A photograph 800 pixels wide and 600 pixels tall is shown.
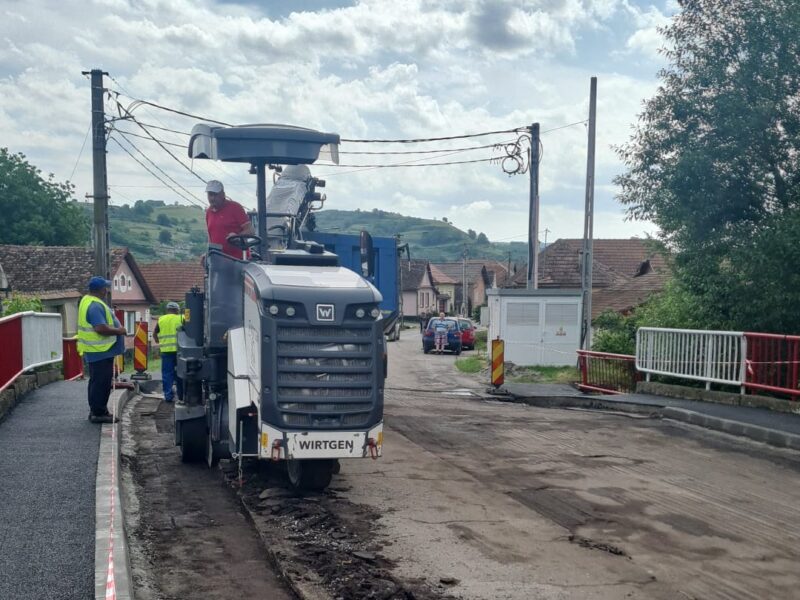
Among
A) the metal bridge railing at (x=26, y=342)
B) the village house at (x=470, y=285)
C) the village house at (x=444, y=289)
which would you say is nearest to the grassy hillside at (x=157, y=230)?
the village house at (x=444, y=289)

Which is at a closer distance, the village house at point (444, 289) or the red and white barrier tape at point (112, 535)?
the red and white barrier tape at point (112, 535)

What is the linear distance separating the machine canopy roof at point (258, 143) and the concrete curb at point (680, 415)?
7.20 meters

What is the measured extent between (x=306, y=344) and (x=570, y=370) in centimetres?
2085

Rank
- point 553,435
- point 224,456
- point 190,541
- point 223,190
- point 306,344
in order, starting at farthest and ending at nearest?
point 553,435
point 223,190
point 224,456
point 306,344
point 190,541

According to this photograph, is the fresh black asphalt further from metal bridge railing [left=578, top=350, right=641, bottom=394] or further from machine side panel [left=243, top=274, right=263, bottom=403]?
metal bridge railing [left=578, top=350, right=641, bottom=394]

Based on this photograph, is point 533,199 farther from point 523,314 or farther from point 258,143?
point 258,143

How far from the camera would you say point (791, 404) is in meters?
14.5

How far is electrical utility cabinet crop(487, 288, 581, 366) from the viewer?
29.5m

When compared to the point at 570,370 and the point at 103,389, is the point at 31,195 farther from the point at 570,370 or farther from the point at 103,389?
the point at 103,389

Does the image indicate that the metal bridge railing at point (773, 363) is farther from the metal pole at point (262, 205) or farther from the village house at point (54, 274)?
the village house at point (54, 274)

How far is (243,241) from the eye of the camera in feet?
31.6

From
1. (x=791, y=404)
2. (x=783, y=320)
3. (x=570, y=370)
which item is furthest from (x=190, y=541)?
(x=570, y=370)

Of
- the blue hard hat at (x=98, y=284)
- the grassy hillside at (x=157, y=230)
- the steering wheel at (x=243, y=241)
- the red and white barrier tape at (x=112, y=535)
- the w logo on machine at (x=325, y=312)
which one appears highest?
the grassy hillside at (x=157, y=230)

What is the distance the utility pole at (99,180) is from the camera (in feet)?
74.8
